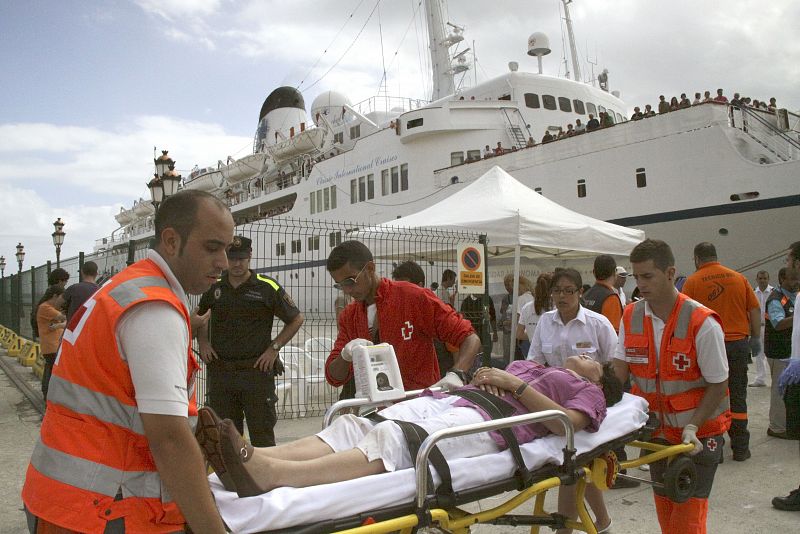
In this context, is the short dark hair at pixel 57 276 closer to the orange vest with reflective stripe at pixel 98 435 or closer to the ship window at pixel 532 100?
the orange vest with reflective stripe at pixel 98 435

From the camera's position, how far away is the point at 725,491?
14.5ft

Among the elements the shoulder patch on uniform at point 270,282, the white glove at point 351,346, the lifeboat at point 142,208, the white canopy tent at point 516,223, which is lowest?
the white glove at point 351,346

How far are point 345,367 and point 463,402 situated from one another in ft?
3.03

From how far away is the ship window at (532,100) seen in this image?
20844 millimetres

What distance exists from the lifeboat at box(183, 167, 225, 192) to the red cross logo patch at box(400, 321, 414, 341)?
114 ft

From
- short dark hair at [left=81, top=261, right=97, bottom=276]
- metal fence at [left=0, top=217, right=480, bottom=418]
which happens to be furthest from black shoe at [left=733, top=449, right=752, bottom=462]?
short dark hair at [left=81, top=261, right=97, bottom=276]

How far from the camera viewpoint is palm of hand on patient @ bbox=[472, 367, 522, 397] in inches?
112

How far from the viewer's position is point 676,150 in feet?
46.6

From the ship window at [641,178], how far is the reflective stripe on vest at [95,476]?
49.9 ft

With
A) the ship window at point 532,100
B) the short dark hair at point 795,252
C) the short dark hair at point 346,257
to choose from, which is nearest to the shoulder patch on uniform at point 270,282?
the short dark hair at point 346,257

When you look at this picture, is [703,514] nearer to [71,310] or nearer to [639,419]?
[639,419]

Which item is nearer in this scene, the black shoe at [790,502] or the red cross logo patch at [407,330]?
the red cross logo patch at [407,330]

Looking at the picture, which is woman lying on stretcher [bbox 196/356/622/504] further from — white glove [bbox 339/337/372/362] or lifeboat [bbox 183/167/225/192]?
lifeboat [bbox 183/167/225/192]

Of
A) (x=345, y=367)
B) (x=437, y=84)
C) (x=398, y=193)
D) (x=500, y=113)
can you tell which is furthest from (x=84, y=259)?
(x=437, y=84)
